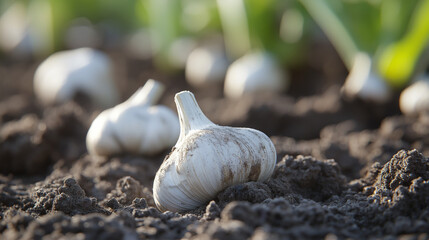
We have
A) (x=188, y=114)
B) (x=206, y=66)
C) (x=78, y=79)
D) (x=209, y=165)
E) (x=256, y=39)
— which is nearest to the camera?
(x=209, y=165)

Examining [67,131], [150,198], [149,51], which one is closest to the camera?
[150,198]

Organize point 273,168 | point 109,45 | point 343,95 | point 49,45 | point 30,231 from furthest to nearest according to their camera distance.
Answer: point 109,45, point 49,45, point 343,95, point 273,168, point 30,231

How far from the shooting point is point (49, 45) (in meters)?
6.10

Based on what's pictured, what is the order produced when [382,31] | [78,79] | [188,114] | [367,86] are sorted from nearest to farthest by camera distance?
[188,114]
[367,86]
[382,31]
[78,79]

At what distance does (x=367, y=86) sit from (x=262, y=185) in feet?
7.56

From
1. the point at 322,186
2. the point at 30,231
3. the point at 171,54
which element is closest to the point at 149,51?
the point at 171,54

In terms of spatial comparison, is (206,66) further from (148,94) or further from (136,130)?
(136,130)

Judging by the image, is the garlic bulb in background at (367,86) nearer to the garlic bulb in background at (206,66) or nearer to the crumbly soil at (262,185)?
the crumbly soil at (262,185)

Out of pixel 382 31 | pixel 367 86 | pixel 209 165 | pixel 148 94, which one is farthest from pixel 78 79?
pixel 209 165

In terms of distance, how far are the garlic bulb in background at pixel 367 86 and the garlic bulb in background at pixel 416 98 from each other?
0.49 ft

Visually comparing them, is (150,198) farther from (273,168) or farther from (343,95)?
(343,95)

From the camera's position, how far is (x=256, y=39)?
16.4 feet

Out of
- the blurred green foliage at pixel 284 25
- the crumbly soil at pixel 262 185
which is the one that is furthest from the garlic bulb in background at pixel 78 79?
the blurred green foliage at pixel 284 25

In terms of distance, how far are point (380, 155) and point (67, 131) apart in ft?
5.75
